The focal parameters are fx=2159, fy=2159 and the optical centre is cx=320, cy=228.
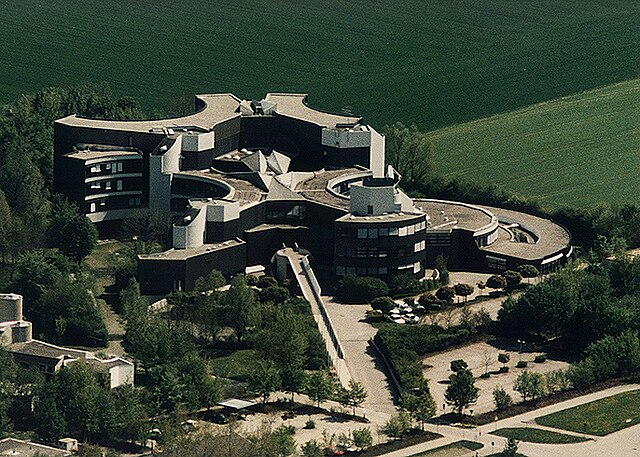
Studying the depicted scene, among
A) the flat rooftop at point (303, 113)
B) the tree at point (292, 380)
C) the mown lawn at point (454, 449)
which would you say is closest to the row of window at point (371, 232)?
the flat rooftop at point (303, 113)

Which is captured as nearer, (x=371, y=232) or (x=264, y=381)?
(x=264, y=381)

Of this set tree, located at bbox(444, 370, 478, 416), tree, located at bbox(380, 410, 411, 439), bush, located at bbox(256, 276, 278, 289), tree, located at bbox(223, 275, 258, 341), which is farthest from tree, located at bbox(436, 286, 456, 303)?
tree, located at bbox(380, 410, 411, 439)

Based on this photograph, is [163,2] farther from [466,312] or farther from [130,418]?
[130,418]

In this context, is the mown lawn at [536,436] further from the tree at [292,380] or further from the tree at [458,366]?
the tree at [292,380]

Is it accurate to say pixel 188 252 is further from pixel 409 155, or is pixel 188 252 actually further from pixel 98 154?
pixel 409 155

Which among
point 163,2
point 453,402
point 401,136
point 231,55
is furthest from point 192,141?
point 163,2

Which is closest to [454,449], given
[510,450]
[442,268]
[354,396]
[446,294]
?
[510,450]

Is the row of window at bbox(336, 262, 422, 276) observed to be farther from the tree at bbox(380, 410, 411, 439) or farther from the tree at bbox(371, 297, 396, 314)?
the tree at bbox(380, 410, 411, 439)
